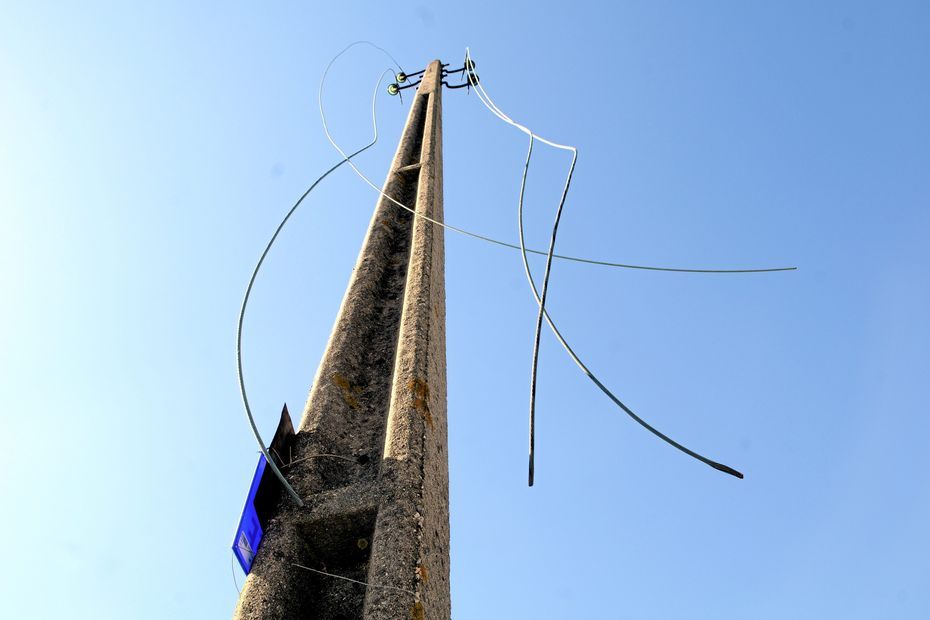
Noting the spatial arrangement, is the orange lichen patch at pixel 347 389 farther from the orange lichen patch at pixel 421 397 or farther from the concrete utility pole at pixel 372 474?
the orange lichen patch at pixel 421 397

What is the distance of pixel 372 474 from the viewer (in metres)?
3.64

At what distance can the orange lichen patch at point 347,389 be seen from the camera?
4.11m

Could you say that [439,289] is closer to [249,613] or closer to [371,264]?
[371,264]

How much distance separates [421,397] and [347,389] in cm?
68

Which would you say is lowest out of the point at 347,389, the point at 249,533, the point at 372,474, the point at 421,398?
the point at 249,533

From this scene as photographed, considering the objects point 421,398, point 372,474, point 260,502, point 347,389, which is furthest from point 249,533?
point 347,389

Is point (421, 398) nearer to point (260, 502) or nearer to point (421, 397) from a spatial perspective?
point (421, 397)

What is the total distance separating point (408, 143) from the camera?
7.55 m

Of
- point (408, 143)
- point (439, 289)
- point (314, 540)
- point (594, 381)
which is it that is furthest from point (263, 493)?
point (408, 143)

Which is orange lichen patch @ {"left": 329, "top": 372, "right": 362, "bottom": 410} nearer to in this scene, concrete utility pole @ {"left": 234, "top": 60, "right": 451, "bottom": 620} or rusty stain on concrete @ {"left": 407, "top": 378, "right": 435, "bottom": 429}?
concrete utility pole @ {"left": 234, "top": 60, "right": 451, "bottom": 620}

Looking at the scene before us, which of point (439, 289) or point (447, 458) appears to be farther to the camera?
point (439, 289)

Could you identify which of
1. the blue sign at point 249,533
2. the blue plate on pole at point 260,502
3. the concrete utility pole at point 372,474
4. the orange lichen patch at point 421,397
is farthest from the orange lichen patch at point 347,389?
the blue sign at point 249,533

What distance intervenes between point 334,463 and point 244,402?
0.55 meters

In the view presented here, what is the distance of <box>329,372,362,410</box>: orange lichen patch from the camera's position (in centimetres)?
411
